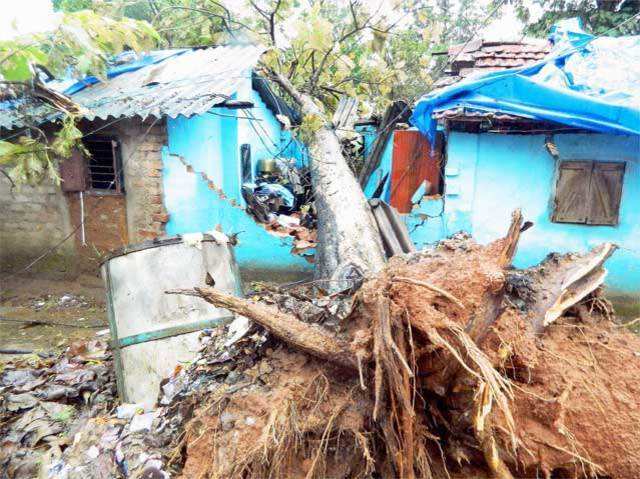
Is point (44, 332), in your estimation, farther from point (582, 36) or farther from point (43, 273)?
point (582, 36)

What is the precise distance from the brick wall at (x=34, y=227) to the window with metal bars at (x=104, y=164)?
2.27ft

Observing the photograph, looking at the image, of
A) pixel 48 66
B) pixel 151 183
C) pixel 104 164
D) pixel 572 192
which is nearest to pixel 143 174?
pixel 151 183

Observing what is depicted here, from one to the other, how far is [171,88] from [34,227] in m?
3.47

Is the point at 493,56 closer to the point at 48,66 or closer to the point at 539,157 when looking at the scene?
the point at 539,157

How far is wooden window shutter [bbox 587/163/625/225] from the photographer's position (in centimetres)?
612

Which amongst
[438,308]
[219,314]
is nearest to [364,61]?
[219,314]

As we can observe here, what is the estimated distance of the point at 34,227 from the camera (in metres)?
7.72

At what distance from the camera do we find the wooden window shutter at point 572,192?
6.20m

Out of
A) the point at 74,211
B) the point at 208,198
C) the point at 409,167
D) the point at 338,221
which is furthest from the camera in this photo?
the point at 74,211

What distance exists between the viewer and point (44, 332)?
6062mm

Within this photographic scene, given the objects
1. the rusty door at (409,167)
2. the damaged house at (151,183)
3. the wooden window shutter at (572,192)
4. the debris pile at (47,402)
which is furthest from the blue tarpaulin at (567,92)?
the debris pile at (47,402)

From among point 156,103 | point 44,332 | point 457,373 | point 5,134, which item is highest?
point 156,103

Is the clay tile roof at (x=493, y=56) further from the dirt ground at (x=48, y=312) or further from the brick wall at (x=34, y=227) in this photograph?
the brick wall at (x=34, y=227)

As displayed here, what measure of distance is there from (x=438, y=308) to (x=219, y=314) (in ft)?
6.99
